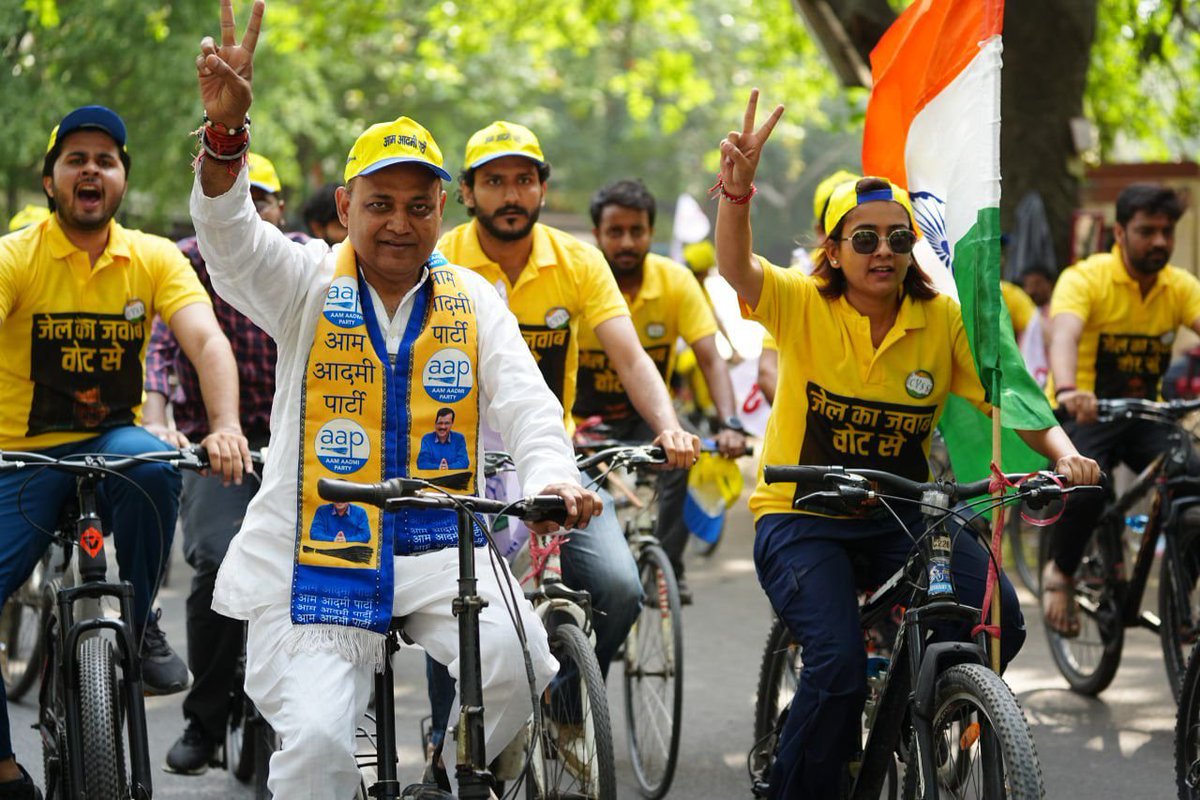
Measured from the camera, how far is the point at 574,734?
16.2 feet

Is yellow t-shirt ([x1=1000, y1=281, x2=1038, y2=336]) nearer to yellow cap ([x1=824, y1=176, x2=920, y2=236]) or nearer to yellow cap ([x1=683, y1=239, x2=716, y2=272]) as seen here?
yellow cap ([x1=683, y1=239, x2=716, y2=272])

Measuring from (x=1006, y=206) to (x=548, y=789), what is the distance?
31.2 ft

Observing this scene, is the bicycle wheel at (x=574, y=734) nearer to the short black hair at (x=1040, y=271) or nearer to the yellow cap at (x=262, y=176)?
the yellow cap at (x=262, y=176)

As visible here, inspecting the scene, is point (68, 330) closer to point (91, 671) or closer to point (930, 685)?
point (91, 671)

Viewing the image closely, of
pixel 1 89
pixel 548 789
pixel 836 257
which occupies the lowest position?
pixel 548 789

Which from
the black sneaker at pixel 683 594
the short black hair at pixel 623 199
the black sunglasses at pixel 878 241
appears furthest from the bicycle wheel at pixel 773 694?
the short black hair at pixel 623 199

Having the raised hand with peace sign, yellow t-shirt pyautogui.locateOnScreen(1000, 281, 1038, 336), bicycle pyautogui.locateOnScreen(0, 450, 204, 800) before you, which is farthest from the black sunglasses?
yellow t-shirt pyautogui.locateOnScreen(1000, 281, 1038, 336)

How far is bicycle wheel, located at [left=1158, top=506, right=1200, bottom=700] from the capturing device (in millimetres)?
6715

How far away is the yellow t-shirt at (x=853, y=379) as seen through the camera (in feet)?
16.1

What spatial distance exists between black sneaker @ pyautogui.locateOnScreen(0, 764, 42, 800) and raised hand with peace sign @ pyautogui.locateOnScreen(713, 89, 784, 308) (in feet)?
8.68

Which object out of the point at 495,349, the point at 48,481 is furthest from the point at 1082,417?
the point at 48,481

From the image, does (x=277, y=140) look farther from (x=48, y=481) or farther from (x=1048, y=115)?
(x=48, y=481)

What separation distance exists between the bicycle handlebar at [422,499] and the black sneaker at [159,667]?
2.08 meters

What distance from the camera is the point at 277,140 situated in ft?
66.7
